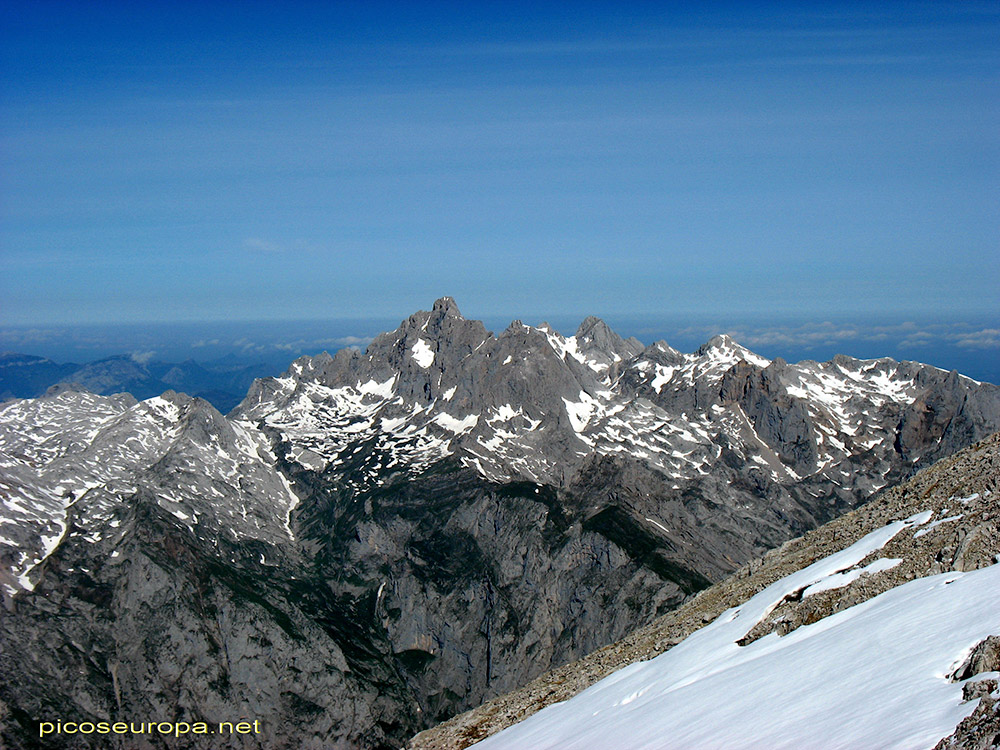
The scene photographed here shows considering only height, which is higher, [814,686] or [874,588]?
[814,686]

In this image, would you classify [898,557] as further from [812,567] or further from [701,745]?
[701,745]

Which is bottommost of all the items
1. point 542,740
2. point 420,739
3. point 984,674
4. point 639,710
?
point 420,739

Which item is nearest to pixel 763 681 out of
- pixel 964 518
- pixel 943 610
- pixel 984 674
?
pixel 943 610

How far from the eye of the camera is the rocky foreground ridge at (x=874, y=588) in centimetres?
2802

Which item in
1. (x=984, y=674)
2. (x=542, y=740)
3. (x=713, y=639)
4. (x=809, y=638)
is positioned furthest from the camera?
(x=713, y=639)

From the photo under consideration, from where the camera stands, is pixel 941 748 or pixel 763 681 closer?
pixel 941 748

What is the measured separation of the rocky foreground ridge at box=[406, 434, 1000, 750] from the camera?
91.9ft

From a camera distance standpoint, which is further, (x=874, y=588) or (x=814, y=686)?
(x=874, y=588)

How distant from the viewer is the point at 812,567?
59.6 m

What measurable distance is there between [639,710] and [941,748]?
2144cm

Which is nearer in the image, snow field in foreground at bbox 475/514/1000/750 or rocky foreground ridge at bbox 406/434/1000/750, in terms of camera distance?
rocky foreground ridge at bbox 406/434/1000/750

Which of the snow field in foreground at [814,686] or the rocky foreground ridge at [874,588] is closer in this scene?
the rocky foreground ridge at [874,588]

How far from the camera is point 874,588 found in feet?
149

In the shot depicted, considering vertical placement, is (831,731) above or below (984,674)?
below
